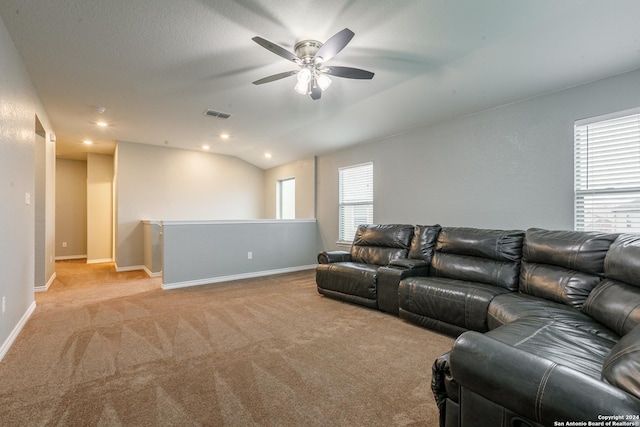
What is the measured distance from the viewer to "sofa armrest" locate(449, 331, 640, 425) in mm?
816

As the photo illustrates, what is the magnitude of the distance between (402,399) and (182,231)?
4.02m

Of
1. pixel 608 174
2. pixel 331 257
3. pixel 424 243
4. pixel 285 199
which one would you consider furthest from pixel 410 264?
pixel 285 199

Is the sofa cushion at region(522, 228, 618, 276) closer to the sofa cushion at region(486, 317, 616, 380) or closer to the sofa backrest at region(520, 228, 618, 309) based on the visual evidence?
the sofa backrest at region(520, 228, 618, 309)

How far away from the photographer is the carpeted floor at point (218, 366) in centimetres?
165

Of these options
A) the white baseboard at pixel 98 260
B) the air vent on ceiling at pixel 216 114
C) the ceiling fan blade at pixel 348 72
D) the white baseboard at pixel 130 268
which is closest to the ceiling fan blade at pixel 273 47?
the ceiling fan blade at pixel 348 72

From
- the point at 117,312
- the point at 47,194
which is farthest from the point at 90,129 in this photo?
the point at 117,312

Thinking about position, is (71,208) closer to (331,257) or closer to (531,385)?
(331,257)

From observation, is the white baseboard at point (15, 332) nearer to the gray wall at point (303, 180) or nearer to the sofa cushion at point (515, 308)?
the sofa cushion at point (515, 308)

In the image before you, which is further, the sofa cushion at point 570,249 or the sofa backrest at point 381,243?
the sofa backrest at point 381,243

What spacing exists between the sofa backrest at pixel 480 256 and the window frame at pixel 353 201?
1.98 meters

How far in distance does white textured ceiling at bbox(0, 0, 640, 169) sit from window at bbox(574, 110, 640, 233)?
0.51 metres

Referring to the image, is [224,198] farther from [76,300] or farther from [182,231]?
[76,300]

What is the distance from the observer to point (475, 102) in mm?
3578

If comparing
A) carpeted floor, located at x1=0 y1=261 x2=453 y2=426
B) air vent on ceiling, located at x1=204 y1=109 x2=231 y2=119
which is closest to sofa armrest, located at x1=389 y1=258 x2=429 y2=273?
carpeted floor, located at x1=0 y1=261 x2=453 y2=426
